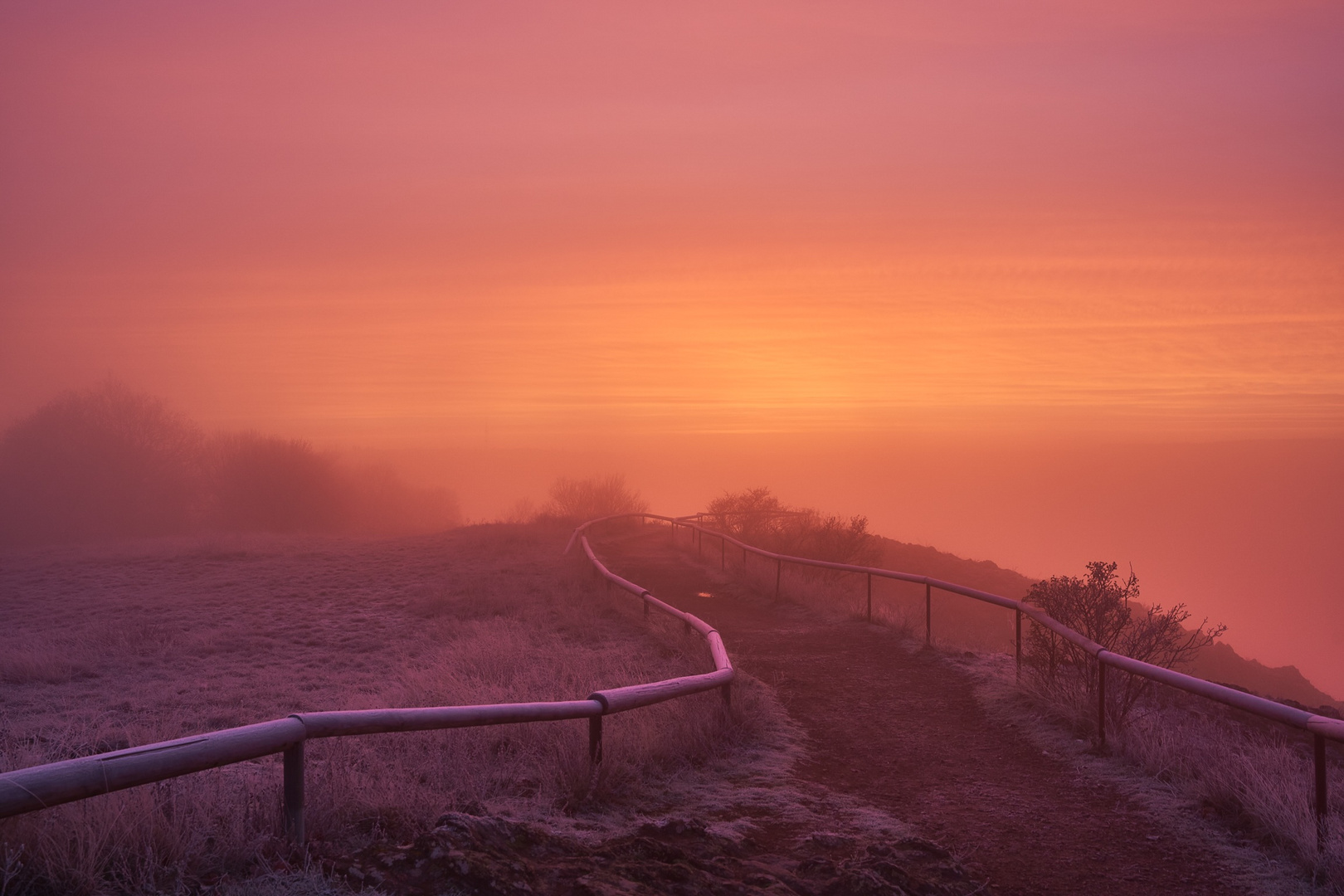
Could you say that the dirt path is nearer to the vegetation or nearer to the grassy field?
the grassy field

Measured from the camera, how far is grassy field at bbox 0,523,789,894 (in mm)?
4098

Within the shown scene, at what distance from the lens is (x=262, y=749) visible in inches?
163

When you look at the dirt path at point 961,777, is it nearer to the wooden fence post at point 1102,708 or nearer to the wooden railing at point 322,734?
the wooden fence post at point 1102,708

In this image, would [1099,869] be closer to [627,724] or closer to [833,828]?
[833,828]

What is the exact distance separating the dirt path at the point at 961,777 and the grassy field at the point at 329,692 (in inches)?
32.7

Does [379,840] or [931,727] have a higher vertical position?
[379,840]

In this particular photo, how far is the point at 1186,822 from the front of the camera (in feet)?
19.2

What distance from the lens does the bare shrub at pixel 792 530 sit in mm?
27562

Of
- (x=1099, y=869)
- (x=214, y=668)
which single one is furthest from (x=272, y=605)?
(x=1099, y=869)

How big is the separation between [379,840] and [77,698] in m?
11.1

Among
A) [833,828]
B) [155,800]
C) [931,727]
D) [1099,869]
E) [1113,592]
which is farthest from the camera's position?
[1113,592]

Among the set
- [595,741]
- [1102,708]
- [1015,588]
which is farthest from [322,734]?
[1015,588]

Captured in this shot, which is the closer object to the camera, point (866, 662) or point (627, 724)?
point (627, 724)

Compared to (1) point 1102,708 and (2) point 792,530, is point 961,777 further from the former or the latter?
(2) point 792,530
